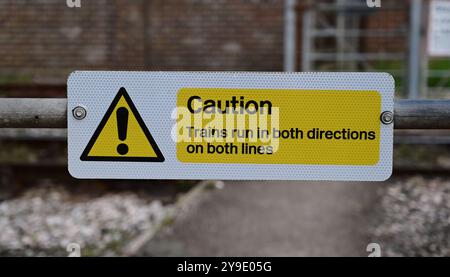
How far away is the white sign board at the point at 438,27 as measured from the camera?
5402mm

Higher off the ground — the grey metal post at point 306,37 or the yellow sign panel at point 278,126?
the grey metal post at point 306,37

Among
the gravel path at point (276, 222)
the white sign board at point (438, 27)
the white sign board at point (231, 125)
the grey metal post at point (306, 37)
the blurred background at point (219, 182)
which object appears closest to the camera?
the white sign board at point (231, 125)

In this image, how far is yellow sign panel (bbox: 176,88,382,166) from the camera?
1503 millimetres

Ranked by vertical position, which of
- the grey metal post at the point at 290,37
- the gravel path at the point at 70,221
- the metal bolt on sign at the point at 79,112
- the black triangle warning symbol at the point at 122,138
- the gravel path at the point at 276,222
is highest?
the grey metal post at the point at 290,37

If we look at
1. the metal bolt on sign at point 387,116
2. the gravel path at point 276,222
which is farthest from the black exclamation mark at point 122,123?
the gravel path at point 276,222

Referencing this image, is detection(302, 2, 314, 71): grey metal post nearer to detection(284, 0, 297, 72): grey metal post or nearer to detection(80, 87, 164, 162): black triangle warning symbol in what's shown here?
detection(284, 0, 297, 72): grey metal post

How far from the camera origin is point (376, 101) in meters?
1.52

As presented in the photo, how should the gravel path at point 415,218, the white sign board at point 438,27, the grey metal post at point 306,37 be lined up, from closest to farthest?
the gravel path at point 415,218 → the white sign board at point 438,27 → the grey metal post at point 306,37

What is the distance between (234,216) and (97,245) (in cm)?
98

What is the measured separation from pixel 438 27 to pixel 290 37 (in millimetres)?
1455

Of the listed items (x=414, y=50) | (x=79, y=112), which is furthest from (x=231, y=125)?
(x=414, y=50)

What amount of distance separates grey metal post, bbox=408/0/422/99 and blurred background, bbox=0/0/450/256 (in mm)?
11

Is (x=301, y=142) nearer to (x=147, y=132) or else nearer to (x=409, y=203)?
(x=147, y=132)

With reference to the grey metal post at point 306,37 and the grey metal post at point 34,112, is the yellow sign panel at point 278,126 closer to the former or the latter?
the grey metal post at point 34,112
